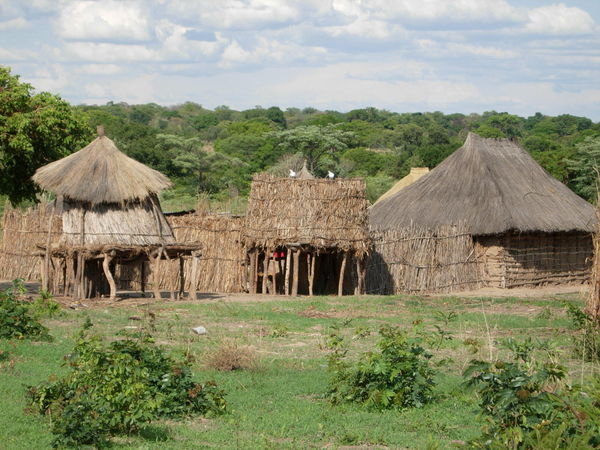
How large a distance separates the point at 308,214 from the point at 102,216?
4.51 meters

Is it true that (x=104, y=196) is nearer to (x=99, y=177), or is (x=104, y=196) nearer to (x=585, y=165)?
(x=99, y=177)

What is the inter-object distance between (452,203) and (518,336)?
11830 mm

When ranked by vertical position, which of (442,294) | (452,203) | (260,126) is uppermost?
(260,126)

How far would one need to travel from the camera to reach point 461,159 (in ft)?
86.8

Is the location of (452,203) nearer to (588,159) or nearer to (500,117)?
(588,159)

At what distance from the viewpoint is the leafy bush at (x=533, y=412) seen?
553 cm

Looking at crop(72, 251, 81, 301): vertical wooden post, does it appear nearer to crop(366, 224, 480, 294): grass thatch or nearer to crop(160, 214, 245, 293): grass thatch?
crop(160, 214, 245, 293): grass thatch

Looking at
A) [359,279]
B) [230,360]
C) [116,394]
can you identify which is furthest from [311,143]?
[116,394]

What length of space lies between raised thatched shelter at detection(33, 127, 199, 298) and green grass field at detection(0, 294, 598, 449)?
1.00m

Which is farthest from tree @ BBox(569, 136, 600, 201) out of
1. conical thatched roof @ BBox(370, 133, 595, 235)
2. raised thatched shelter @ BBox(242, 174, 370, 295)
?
raised thatched shelter @ BBox(242, 174, 370, 295)

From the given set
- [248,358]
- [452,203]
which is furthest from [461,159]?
[248,358]

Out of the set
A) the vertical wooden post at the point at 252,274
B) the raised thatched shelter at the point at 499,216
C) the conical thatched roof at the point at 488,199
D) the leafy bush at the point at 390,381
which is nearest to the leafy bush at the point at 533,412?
the leafy bush at the point at 390,381

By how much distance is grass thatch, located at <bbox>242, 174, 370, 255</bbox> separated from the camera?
67.9 feet

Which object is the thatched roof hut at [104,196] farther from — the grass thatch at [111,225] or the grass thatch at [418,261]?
the grass thatch at [418,261]
